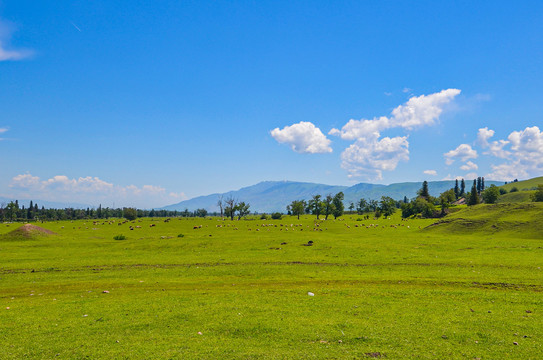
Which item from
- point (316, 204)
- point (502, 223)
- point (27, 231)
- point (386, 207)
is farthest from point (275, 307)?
point (386, 207)

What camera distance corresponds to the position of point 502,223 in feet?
218

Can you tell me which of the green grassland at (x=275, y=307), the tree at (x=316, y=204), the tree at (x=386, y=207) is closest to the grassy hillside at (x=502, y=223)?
the green grassland at (x=275, y=307)

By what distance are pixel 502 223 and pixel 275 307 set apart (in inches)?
2842

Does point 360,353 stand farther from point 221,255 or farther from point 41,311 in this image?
point 221,255

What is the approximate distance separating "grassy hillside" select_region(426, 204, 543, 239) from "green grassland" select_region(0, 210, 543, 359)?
30173 millimetres

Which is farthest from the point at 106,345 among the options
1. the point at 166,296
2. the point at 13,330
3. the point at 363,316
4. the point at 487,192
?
the point at 487,192

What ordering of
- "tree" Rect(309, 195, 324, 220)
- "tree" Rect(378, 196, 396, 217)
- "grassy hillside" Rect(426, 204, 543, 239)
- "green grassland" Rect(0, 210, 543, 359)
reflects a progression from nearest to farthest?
"green grassland" Rect(0, 210, 543, 359) < "grassy hillside" Rect(426, 204, 543, 239) < "tree" Rect(309, 195, 324, 220) < "tree" Rect(378, 196, 396, 217)

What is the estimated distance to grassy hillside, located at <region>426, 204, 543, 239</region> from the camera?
6025cm

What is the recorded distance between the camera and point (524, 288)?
2173cm

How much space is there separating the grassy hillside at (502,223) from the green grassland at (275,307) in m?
30.2

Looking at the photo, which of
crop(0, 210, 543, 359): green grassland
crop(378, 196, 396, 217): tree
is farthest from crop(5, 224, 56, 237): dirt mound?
crop(378, 196, 396, 217): tree

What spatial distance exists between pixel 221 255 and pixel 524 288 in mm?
32649

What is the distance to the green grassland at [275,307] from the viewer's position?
12172mm

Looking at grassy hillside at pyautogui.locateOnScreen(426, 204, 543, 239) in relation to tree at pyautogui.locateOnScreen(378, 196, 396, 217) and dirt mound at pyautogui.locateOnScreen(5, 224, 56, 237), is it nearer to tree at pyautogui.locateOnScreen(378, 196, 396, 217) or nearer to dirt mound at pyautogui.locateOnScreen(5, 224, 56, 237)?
tree at pyautogui.locateOnScreen(378, 196, 396, 217)
